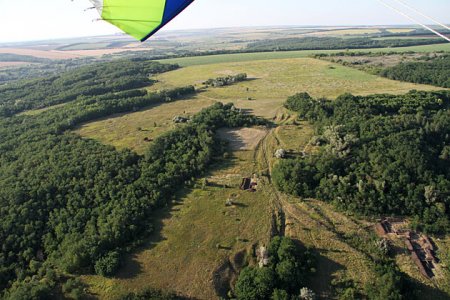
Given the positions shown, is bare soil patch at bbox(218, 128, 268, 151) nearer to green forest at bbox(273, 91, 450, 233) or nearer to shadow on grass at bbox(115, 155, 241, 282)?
shadow on grass at bbox(115, 155, 241, 282)

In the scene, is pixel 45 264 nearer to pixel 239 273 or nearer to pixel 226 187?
pixel 239 273

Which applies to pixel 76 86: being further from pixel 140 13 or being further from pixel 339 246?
pixel 140 13

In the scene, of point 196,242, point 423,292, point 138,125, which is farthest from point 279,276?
point 138,125

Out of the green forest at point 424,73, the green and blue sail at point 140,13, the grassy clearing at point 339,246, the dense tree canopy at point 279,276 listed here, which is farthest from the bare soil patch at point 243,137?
the green forest at point 424,73

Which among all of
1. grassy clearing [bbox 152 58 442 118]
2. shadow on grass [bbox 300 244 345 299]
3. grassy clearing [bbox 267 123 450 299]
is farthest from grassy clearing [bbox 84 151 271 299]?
grassy clearing [bbox 152 58 442 118]

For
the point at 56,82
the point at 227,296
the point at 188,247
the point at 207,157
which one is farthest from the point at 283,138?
the point at 56,82

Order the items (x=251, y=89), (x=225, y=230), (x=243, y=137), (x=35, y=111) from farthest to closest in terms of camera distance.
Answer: (x=251, y=89) → (x=35, y=111) → (x=243, y=137) → (x=225, y=230)
